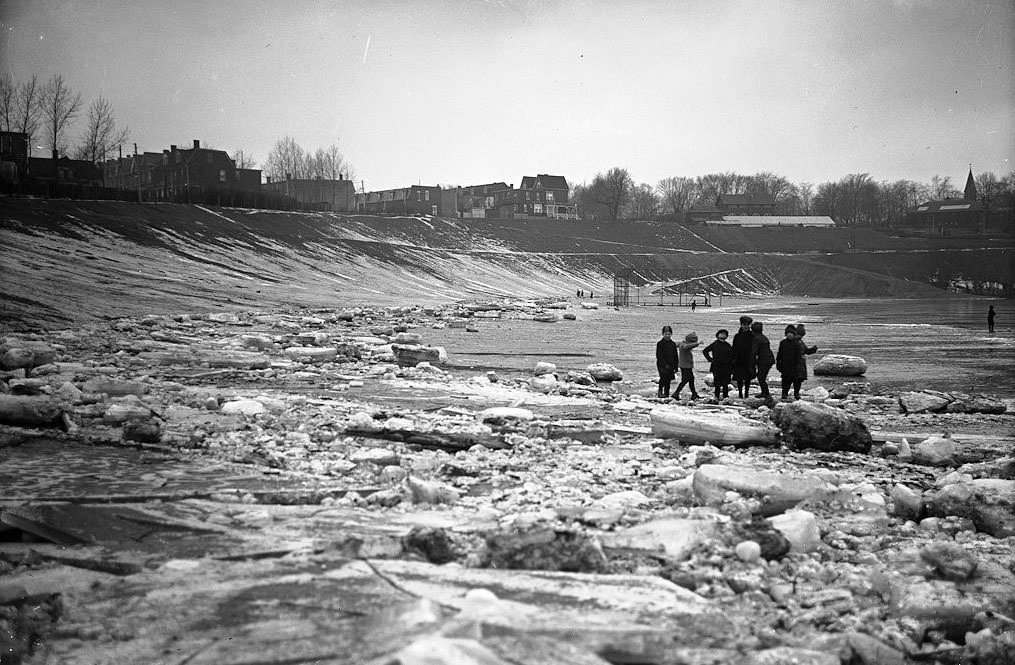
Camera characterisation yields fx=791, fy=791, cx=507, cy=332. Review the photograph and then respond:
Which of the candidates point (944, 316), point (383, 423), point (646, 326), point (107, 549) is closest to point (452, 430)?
point (383, 423)

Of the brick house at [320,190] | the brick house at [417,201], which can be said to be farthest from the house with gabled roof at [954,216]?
the brick house at [320,190]

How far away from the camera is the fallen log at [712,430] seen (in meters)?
10.1

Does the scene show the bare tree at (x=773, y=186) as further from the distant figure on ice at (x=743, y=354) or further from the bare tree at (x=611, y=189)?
the distant figure on ice at (x=743, y=354)

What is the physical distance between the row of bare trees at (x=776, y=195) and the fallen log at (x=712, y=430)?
122 m

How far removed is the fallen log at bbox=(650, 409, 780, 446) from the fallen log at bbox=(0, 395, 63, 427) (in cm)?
762

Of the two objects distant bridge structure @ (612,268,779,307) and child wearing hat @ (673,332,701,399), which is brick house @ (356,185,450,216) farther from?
child wearing hat @ (673,332,701,399)

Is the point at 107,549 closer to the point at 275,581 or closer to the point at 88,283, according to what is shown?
the point at 275,581

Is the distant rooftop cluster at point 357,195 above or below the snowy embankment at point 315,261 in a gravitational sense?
above

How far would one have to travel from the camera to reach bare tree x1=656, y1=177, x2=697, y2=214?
16438 centimetres

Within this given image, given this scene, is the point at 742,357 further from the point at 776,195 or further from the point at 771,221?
the point at 776,195

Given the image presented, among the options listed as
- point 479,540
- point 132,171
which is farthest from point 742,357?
point 132,171

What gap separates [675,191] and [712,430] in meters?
162

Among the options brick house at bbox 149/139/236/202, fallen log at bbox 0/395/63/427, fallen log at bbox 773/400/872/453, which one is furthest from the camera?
brick house at bbox 149/139/236/202

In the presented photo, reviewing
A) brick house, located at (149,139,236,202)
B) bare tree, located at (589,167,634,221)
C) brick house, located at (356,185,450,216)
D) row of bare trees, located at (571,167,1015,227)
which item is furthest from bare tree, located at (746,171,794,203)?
brick house, located at (149,139,236,202)
